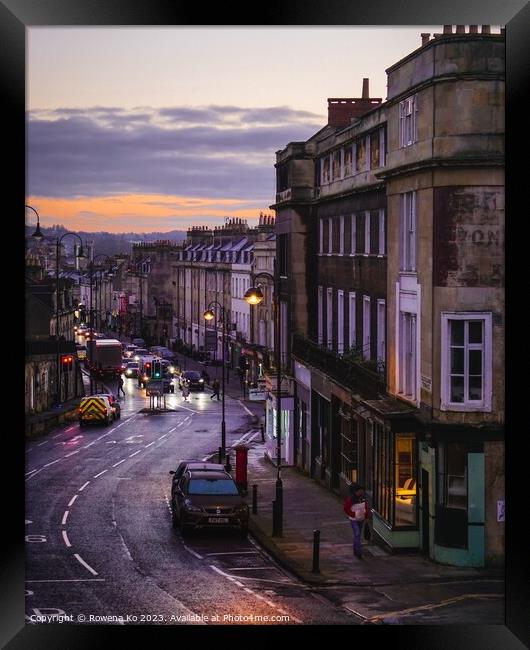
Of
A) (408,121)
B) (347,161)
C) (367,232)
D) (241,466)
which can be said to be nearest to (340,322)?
(367,232)

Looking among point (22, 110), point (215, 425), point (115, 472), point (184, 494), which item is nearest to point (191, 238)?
point (215, 425)

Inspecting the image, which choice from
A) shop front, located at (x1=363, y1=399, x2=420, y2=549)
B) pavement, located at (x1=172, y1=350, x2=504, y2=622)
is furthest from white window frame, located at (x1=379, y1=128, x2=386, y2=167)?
pavement, located at (x1=172, y1=350, x2=504, y2=622)

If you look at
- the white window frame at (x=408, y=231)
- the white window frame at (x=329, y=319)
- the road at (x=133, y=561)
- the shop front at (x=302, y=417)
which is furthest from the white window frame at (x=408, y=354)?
the shop front at (x=302, y=417)

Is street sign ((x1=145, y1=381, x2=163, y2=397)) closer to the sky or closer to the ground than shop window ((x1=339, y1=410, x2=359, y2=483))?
closer to the ground

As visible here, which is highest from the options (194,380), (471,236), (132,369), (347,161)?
(347,161)

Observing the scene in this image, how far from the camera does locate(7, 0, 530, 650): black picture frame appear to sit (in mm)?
17625

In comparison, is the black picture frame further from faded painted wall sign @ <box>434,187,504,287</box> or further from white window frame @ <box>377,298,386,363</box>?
white window frame @ <box>377,298,386,363</box>

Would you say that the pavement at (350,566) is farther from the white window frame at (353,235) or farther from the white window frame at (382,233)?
the white window frame at (353,235)

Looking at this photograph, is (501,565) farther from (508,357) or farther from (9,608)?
(9,608)

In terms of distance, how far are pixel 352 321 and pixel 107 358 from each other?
1929 inches

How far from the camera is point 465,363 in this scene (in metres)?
23.3

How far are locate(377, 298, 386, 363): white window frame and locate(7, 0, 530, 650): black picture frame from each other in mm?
11844
